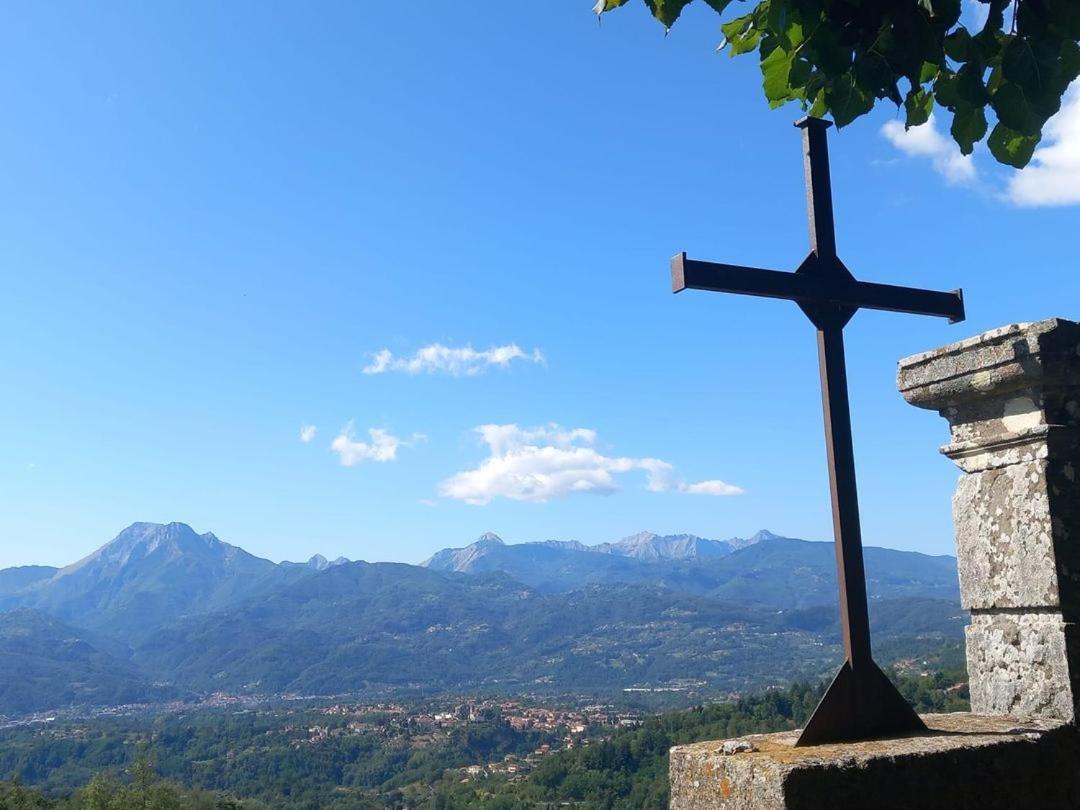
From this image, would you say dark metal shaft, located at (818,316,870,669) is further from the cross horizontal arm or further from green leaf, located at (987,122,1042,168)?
green leaf, located at (987,122,1042,168)

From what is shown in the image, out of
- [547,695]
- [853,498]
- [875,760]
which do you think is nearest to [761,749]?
[875,760]

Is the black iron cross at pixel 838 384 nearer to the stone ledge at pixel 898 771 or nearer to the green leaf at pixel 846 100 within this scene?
the stone ledge at pixel 898 771

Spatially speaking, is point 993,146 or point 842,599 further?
point 842,599

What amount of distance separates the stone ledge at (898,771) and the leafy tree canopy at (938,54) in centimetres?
136

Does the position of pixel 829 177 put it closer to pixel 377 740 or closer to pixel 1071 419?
pixel 1071 419

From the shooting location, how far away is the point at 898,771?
2086 millimetres

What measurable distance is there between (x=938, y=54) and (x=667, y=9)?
53cm

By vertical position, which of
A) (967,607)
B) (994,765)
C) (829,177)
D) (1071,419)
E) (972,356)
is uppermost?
(829,177)

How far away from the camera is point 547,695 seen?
19688cm

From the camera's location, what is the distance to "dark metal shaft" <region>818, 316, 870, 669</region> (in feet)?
8.01

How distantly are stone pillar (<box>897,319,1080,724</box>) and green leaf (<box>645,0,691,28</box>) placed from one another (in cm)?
143

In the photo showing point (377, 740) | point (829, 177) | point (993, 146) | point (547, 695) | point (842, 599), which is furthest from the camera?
point (547, 695)

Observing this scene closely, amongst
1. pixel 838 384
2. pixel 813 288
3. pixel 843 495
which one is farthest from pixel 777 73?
pixel 843 495

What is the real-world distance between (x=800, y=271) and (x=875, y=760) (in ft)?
4.28
